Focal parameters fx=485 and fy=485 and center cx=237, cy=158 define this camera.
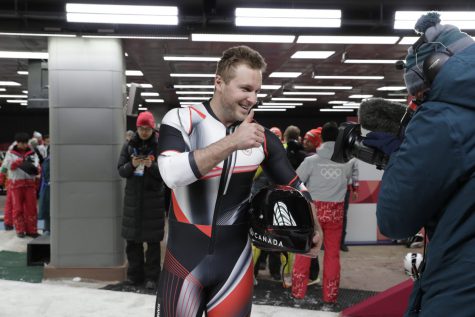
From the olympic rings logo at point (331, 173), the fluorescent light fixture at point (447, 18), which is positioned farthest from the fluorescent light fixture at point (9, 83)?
the olympic rings logo at point (331, 173)

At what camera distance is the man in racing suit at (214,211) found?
2.00 m

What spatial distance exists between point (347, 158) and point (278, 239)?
0.43 meters

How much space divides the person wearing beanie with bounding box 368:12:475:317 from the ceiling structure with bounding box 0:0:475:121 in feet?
15.3

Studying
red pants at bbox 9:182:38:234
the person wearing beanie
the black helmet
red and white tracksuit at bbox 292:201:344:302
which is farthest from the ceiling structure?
the person wearing beanie

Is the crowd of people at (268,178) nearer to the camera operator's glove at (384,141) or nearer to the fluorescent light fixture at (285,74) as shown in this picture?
the camera operator's glove at (384,141)

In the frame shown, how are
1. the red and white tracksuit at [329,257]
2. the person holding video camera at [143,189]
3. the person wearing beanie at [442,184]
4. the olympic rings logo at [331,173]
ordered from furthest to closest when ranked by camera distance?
the person holding video camera at [143,189] < the olympic rings logo at [331,173] < the red and white tracksuit at [329,257] < the person wearing beanie at [442,184]

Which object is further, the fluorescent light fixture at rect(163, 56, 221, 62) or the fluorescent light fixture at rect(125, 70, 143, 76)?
the fluorescent light fixture at rect(125, 70, 143, 76)

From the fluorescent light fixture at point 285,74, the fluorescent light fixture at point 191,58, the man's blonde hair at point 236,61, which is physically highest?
the fluorescent light fixture at point 191,58

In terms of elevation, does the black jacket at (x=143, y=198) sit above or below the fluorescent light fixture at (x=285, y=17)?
below

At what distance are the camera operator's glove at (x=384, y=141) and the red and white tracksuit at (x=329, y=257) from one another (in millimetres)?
3512

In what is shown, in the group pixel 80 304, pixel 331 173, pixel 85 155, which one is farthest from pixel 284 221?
pixel 85 155

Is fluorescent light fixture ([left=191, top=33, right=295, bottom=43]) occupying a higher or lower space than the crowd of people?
higher

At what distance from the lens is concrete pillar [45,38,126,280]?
5910 mm

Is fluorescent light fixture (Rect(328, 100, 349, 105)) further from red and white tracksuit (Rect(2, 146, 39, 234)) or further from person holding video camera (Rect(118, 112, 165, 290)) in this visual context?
person holding video camera (Rect(118, 112, 165, 290))
